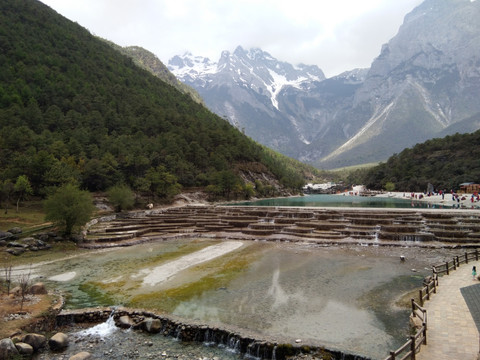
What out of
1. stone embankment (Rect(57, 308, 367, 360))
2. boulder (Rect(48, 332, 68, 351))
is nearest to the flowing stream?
stone embankment (Rect(57, 308, 367, 360))

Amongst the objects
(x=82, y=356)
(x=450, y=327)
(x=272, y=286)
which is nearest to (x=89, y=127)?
(x=272, y=286)

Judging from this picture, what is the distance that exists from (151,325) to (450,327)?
1746cm

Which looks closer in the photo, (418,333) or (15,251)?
(418,333)

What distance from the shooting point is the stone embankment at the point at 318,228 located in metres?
44.2

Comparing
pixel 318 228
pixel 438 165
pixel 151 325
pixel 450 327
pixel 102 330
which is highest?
pixel 438 165

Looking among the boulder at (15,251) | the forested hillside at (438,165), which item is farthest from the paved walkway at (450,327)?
the forested hillside at (438,165)

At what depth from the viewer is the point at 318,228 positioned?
54.4m

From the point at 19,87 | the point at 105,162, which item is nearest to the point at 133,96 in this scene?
the point at 19,87

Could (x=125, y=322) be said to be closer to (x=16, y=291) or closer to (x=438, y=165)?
(x=16, y=291)

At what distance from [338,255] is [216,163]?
11535 cm

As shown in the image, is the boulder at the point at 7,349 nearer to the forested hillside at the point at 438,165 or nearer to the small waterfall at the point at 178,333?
the small waterfall at the point at 178,333

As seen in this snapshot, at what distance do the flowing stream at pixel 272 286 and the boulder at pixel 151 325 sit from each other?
0.67 m

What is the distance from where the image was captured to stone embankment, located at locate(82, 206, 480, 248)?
145 feet

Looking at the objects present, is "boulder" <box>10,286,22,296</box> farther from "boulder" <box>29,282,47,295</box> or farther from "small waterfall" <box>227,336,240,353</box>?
"small waterfall" <box>227,336,240,353</box>
